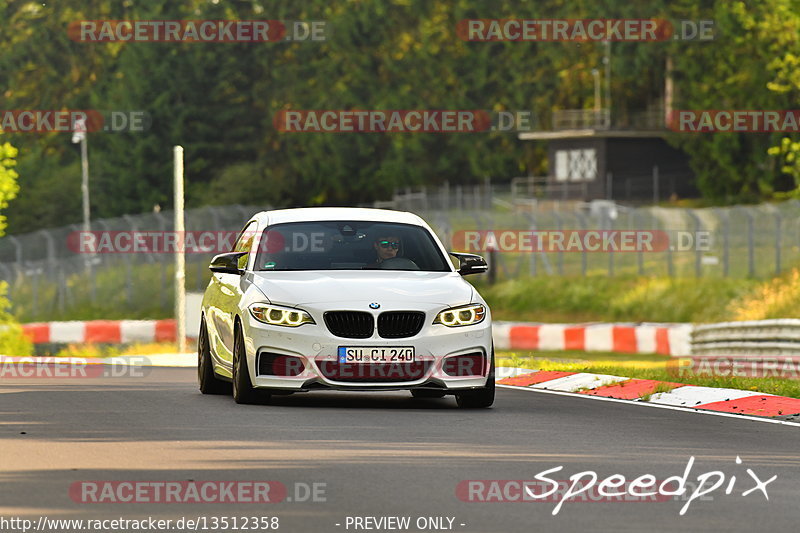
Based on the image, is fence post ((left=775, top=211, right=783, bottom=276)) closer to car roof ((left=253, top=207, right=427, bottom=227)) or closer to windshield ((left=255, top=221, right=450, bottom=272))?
car roof ((left=253, top=207, right=427, bottom=227))

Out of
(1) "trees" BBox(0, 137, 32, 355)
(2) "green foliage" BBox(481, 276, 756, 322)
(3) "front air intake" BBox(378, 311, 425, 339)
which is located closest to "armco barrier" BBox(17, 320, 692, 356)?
(1) "trees" BBox(0, 137, 32, 355)

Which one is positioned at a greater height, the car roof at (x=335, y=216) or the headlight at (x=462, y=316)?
the car roof at (x=335, y=216)

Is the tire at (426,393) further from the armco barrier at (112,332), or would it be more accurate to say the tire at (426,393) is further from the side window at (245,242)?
the armco barrier at (112,332)

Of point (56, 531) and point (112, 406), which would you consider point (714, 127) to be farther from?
point (56, 531)

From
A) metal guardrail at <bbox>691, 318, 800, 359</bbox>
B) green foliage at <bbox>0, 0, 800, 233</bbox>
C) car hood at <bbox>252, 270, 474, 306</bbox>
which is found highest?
green foliage at <bbox>0, 0, 800, 233</bbox>

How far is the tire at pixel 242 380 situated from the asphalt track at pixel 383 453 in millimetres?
130

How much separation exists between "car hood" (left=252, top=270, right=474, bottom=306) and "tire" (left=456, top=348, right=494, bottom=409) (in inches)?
28.0

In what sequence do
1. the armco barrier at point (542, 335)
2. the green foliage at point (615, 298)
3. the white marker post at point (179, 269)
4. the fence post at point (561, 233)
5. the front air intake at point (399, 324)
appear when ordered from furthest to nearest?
the fence post at point (561, 233) → the green foliage at point (615, 298) → the armco barrier at point (542, 335) → the white marker post at point (179, 269) → the front air intake at point (399, 324)

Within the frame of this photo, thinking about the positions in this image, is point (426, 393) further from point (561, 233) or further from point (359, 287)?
point (561, 233)

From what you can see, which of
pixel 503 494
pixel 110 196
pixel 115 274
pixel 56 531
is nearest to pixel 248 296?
pixel 503 494

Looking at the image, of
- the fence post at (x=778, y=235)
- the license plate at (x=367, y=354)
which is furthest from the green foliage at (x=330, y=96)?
the license plate at (x=367, y=354)

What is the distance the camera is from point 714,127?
79.8 meters

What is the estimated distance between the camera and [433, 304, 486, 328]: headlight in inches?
604

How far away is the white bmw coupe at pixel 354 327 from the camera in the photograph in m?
15.2
